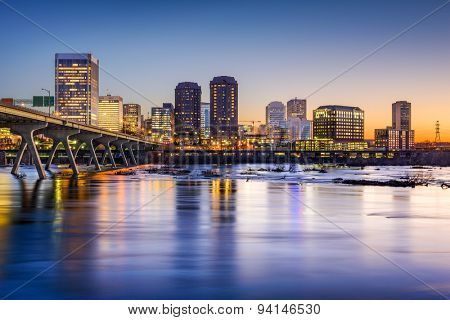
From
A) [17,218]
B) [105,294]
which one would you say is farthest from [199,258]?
→ [17,218]

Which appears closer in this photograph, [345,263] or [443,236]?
[345,263]

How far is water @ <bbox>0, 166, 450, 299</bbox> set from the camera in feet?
47.1

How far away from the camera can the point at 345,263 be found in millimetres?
18141

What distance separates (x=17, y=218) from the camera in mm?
31797

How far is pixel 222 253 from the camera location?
20.1 meters

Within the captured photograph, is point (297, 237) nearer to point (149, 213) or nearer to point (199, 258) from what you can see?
point (199, 258)

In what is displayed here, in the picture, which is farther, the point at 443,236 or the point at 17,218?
the point at 17,218

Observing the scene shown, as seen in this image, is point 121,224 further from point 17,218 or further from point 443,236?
point 443,236

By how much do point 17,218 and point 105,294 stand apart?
20.0 meters

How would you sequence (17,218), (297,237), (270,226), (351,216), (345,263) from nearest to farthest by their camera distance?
(345,263) < (297,237) < (270,226) < (17,218) < (351,216)

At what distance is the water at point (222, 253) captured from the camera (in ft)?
47.1
